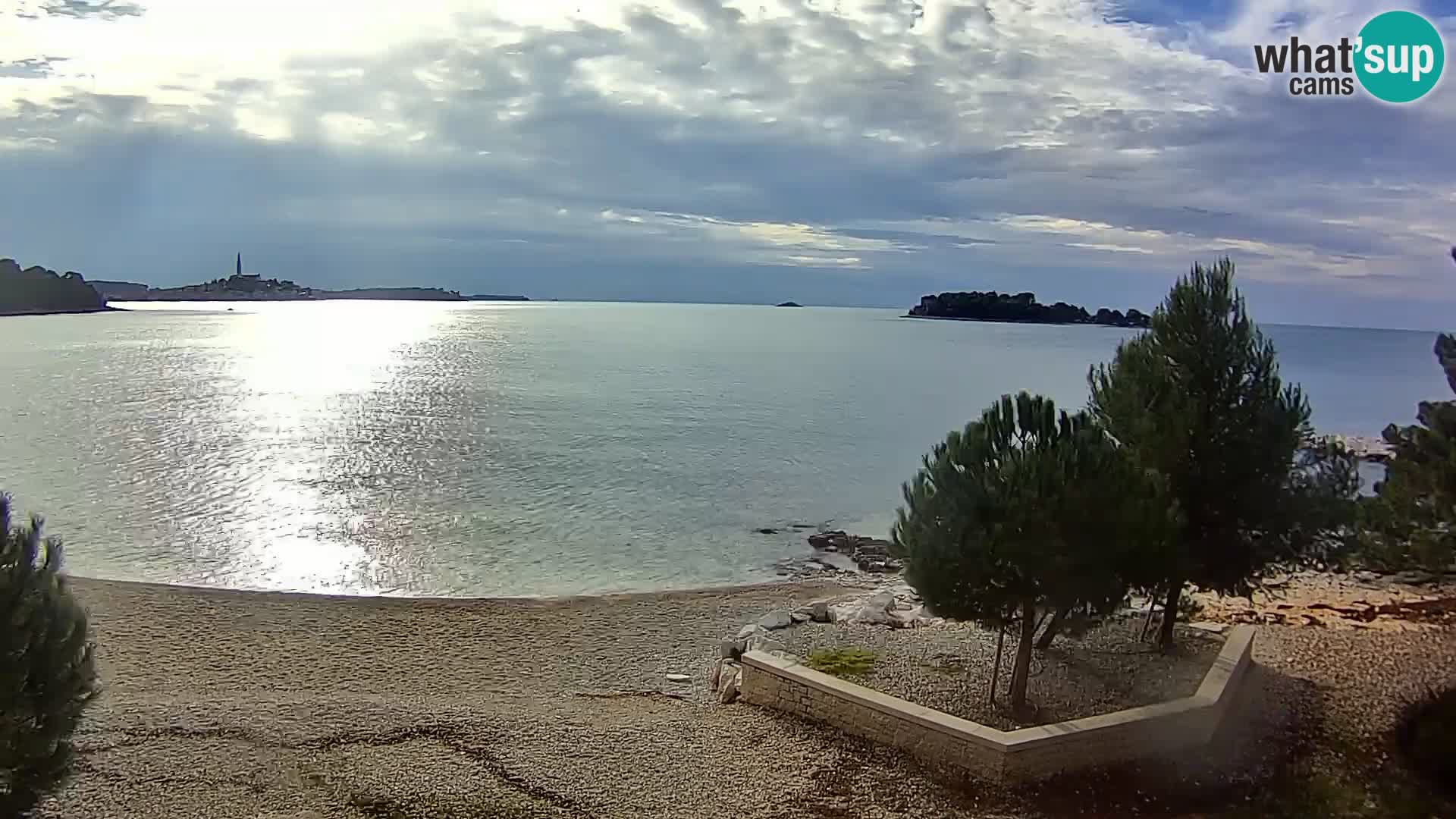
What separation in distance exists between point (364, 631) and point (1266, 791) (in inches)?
515

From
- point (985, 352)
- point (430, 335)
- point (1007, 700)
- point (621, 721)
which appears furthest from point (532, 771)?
point (430, 335)

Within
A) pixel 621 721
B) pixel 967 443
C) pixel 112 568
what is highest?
pixel 967 443

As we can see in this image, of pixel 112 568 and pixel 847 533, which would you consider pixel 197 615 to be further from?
pixel 847 533

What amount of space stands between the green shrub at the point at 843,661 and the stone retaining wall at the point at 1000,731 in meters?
0.48

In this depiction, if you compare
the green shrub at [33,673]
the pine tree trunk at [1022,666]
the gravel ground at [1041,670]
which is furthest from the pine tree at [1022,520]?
the green shrub at [33,673]

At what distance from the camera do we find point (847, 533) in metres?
26.7

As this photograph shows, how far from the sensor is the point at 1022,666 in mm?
8703

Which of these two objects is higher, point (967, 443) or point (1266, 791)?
point (967, 443)

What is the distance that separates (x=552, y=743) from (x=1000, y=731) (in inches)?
146

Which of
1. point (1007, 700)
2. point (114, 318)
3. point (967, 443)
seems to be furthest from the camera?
point (114, 318)

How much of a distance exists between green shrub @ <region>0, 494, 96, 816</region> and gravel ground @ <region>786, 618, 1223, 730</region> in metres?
6.37

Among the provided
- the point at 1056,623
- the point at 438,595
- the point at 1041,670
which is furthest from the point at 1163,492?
the point at 438,595

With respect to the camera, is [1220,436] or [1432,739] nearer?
[1432,739]

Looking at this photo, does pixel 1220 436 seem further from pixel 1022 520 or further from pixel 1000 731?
pixel 1000 731
